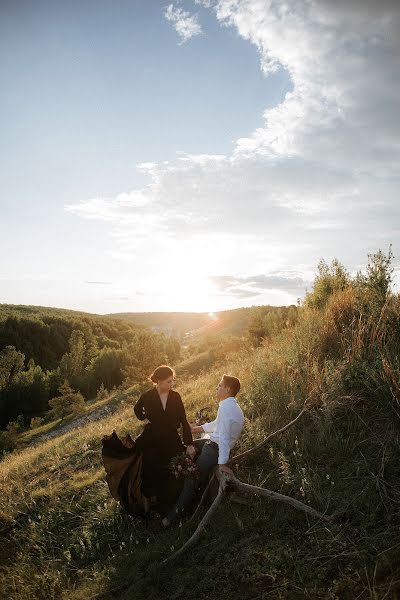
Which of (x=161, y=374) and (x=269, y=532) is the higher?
(x=161, y=374)

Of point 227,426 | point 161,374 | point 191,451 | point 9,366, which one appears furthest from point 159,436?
point 9,366

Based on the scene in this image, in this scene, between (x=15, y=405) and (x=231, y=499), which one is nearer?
(x=231, y=499)

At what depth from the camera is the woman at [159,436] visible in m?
5.85

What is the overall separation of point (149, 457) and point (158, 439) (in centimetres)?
27

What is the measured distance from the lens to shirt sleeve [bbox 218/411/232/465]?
17.6ft

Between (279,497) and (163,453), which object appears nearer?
(279,497)

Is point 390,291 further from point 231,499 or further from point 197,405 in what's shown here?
point 231,499

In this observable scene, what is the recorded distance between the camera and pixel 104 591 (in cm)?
459

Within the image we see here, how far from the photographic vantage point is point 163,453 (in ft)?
19.8

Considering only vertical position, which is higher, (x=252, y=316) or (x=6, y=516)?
(x=252, y=316)

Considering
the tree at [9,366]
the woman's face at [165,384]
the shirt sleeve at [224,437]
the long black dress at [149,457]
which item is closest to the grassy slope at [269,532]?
the long black dress at [149,457]

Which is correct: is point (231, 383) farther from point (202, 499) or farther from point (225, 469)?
point (202, 499)

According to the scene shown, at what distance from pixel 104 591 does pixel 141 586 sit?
46cm

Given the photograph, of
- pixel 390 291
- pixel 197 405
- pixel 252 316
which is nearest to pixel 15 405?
pixel 252 316
